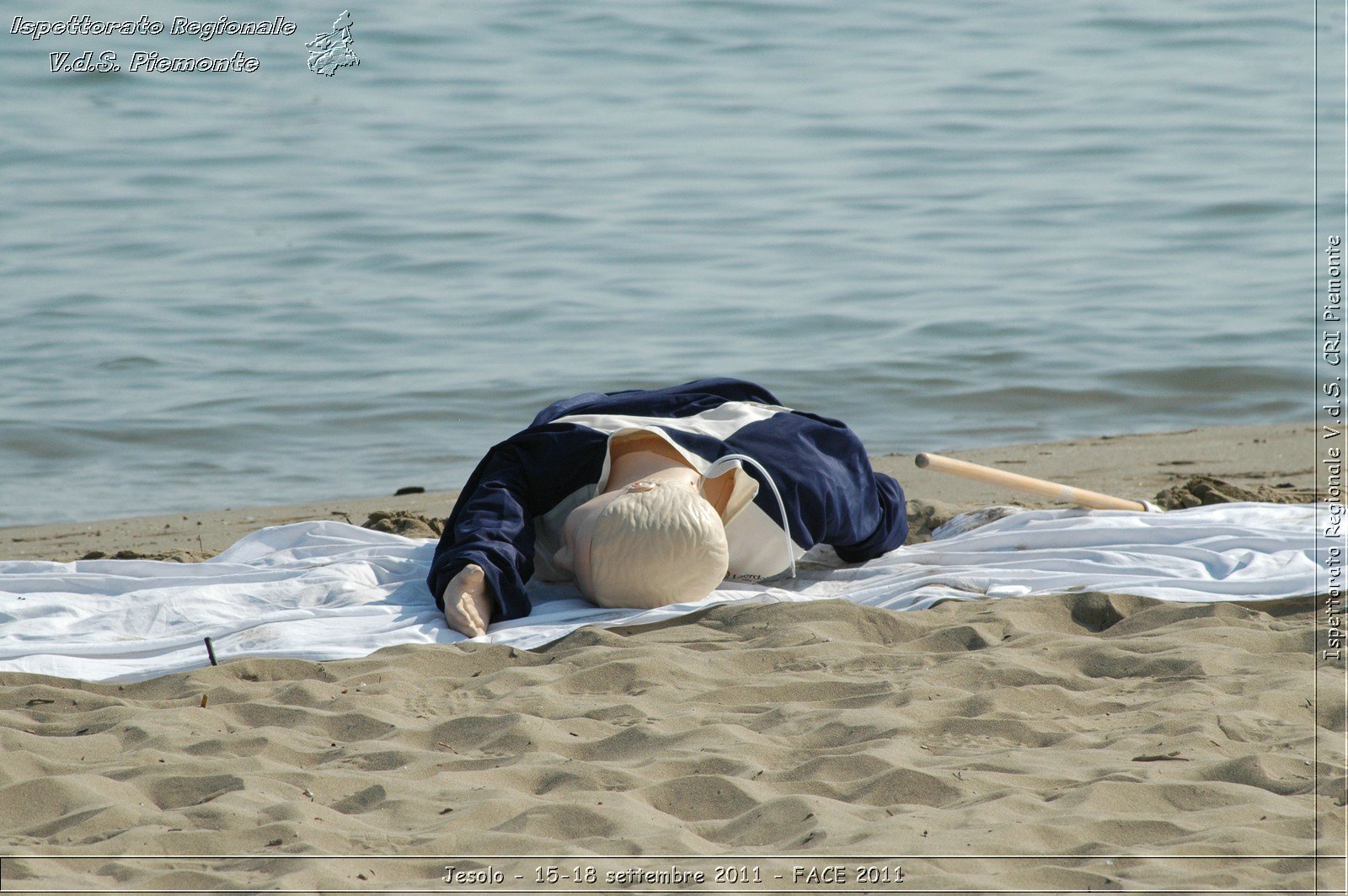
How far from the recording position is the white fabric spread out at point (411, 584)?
395cm

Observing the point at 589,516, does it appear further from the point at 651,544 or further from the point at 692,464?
the point at 692,464

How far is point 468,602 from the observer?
13.4ft

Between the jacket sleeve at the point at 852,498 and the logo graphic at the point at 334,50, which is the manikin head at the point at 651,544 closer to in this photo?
the jacket sleeve at the point at 852,498

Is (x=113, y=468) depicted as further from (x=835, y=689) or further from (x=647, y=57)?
(x=647, y=57)

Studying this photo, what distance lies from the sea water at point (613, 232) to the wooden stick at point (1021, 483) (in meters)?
2.20

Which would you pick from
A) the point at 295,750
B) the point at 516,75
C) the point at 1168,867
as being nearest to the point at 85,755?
the point at 295,750

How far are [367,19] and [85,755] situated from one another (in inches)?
605

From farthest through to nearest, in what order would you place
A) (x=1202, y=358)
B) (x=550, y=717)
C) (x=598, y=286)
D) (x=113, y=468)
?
(x=598, y=286)
(x=1202, y=358)
(x=113, y=468)
(x=550, y=717)

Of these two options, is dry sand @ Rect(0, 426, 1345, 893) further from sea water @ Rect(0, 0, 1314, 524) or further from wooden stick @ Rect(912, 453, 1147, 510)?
sea water @ Rect(0, 0, 1314, 524)

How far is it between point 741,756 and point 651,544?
43.5 inches

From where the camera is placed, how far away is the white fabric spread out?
395cm

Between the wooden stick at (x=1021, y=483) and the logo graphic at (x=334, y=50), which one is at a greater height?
the logo graphic at (x=334, y=50)

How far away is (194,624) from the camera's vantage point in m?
4.12

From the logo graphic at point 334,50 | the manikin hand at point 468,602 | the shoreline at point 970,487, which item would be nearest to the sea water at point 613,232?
the logo graphic at point 334,50
